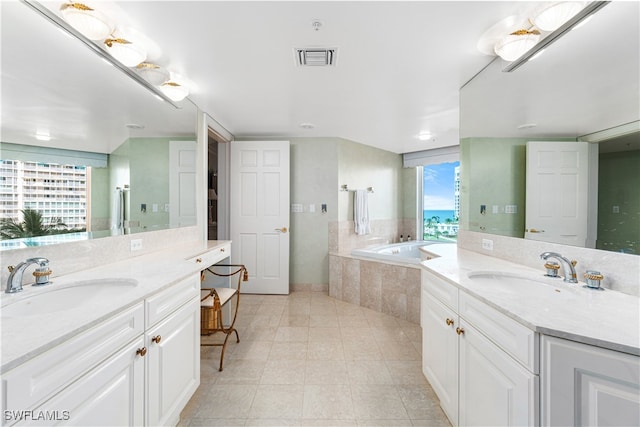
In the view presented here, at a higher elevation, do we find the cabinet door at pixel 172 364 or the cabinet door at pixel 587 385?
the cabinet door at pixel 587 385

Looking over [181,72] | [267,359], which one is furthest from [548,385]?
[181,72]

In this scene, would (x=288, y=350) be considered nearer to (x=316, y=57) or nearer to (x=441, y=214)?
(x=316, y=57)

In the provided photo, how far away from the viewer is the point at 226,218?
3666mm

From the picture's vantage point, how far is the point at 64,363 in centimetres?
78

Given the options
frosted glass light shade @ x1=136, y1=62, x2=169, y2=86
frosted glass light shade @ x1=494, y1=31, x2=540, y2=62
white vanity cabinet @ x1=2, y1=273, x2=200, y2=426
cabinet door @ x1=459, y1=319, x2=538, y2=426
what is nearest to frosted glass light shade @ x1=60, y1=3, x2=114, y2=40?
frosted glass light shade @ x1=136, y1=62, x2=169, y2=86

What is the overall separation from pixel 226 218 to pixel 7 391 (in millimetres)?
3104

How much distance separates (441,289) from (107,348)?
1.54m

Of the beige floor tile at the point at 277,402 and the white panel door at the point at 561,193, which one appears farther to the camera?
the beige floor tile at the point at 277,402

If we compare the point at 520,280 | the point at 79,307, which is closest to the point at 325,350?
the point at 520,280

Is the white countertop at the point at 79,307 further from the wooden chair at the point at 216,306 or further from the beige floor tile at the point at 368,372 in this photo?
the beige floor tile at the point at 368,372

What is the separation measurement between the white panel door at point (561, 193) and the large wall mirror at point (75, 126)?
8.22 feet

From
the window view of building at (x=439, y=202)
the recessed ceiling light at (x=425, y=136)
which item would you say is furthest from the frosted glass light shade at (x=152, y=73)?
the window view of building at (x=439, y=202)

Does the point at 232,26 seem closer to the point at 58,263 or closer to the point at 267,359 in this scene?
the point at 58,263

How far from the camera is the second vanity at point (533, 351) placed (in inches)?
29.7
